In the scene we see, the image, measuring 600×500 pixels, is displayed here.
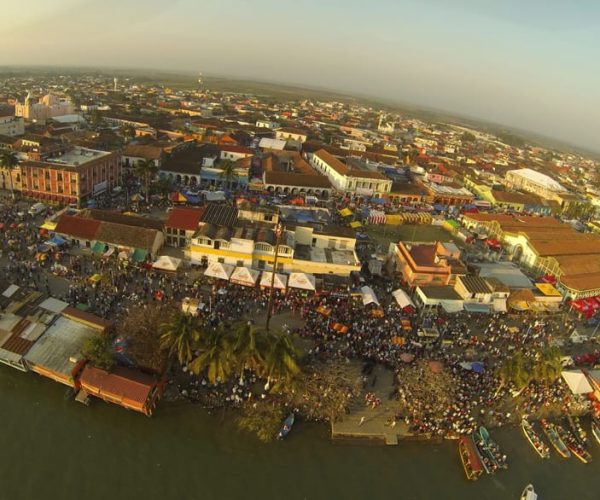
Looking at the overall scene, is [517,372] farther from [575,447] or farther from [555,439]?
[575,447]

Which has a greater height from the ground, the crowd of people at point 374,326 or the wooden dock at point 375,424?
the crowd of people at point 374,326

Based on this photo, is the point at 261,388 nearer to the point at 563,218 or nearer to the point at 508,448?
the point at 508,448

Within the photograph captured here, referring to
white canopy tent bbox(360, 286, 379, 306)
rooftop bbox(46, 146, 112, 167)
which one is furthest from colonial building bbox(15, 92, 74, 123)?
white canopy tent bbox(360, 286, 379, 306)

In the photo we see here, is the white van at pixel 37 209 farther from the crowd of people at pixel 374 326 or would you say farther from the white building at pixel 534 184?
the white building at pixel 534 184

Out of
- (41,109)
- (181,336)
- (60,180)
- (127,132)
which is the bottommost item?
(41,109)

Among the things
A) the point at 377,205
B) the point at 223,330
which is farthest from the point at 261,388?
the point at 377,205

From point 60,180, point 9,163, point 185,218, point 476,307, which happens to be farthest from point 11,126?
point 476,307

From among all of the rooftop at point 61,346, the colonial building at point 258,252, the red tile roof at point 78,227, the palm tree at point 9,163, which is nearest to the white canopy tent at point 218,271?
the colonial building at point 258,252
